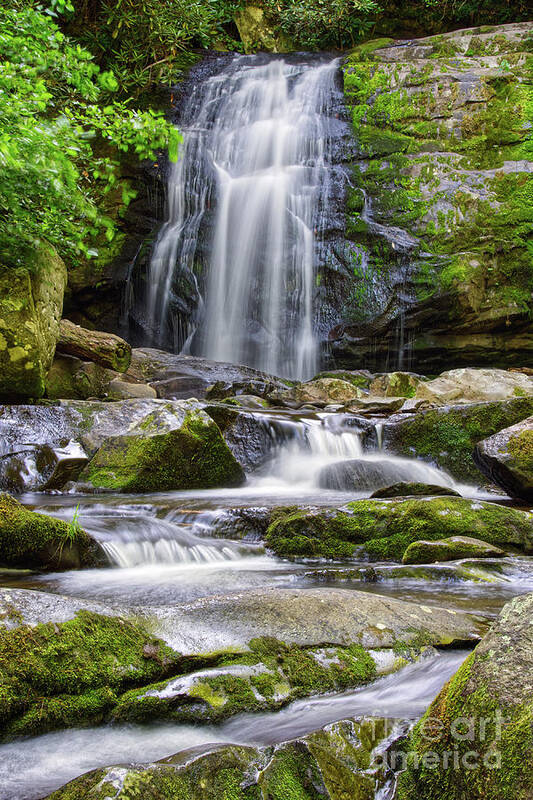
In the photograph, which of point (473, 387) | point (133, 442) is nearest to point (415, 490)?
point (133, 442)

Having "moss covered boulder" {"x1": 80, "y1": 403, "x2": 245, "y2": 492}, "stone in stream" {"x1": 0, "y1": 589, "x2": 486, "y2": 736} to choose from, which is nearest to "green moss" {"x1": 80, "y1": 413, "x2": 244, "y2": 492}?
"moss covered boulder" {"x1": 80, "y1": 403, "x2": 245, "y2": 492}

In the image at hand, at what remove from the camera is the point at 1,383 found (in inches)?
259

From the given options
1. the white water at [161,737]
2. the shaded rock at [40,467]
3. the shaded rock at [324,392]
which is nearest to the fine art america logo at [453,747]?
the white water at [161,737]

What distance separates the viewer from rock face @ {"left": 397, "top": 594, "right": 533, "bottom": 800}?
1.20 metres

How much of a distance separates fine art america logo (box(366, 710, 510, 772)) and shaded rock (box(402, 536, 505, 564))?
233 cm

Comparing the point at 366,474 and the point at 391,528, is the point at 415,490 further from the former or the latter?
the point at 366,474

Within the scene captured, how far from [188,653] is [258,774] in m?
0.59

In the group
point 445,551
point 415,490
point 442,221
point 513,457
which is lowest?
point 445,551

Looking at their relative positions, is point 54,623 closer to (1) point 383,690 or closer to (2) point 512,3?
(1) point 383,690

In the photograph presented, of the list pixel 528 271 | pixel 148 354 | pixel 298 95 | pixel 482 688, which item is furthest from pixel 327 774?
pixel 298 95

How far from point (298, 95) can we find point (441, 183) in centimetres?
525

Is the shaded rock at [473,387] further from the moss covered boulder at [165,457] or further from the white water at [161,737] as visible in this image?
the white water at [161,737]

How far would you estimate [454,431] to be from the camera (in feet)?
24.5

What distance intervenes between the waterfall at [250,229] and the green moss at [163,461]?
7.52 m
